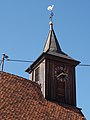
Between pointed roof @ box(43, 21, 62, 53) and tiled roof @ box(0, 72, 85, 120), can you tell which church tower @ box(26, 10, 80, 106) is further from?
tiled roof @ box(0, 72, 85, 120)

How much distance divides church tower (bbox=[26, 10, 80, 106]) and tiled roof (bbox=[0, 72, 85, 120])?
0.61m

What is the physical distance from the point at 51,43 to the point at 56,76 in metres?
3.14

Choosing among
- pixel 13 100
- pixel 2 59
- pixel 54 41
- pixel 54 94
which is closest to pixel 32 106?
pixel 13 100

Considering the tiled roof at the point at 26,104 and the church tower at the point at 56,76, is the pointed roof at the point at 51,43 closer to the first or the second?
the church tower at the point at 56,76

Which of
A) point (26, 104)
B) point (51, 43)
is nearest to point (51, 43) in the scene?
point (51, 43)

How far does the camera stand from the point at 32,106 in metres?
18.6

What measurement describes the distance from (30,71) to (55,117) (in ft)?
18.8

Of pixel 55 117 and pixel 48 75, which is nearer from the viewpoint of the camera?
pixel 55 117

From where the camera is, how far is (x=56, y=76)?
71.8 ft

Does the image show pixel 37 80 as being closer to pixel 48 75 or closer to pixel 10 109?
pixel 48 75

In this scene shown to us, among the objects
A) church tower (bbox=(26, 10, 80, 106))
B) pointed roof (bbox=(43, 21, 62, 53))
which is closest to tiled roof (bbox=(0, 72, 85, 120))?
church tower (bbox=(26, 10, 80, 106))

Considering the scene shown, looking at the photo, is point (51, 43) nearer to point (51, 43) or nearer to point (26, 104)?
point (51, 43)

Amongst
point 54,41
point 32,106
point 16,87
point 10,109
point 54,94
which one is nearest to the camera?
point 10,109

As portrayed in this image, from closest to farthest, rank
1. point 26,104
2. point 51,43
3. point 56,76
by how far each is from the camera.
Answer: point 26,104
point 56,76
point 51,43
